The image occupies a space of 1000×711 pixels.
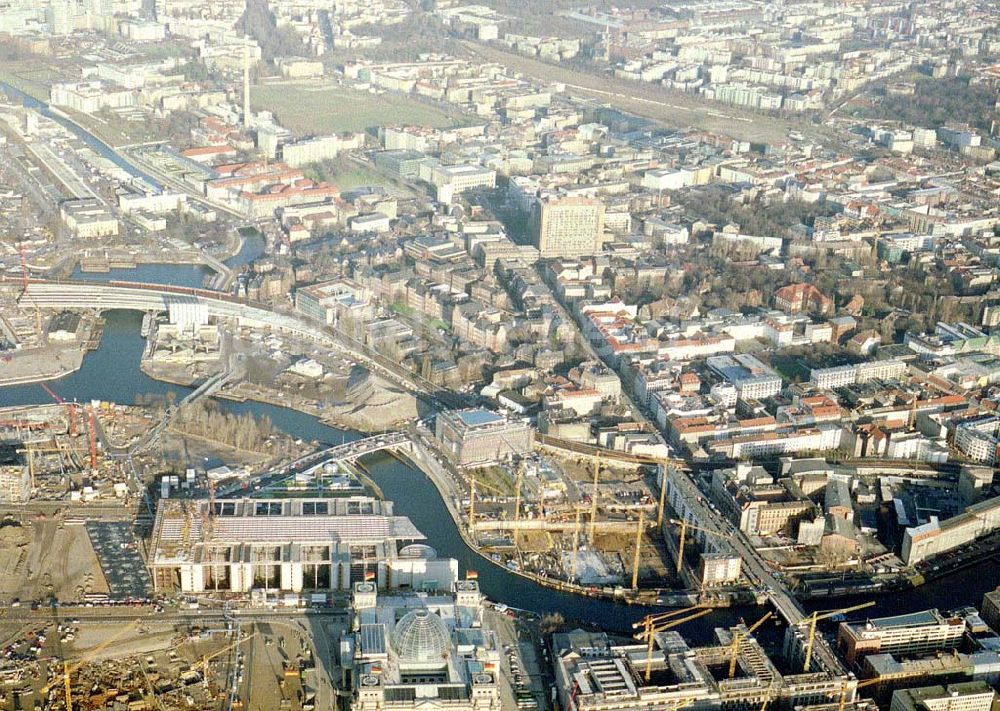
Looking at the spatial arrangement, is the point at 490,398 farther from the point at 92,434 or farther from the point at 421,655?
the point at 421,655

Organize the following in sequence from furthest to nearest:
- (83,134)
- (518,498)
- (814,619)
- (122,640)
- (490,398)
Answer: (83,134)
(490,398)
(518,498)
(122,640)
(814,619)

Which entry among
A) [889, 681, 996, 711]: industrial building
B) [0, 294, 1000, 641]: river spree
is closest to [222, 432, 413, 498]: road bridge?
[0, 294, 1000, 641]: river spree

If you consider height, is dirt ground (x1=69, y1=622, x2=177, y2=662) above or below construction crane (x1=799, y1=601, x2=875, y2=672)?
below

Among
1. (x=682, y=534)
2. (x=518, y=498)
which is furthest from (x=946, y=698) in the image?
(x=518, y=498)

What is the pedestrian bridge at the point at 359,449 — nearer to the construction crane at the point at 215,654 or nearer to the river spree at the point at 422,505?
the river spree at the point at 422,505

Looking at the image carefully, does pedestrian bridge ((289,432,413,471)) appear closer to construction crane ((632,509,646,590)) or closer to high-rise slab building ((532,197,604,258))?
construction crane ((632,509,646,590))

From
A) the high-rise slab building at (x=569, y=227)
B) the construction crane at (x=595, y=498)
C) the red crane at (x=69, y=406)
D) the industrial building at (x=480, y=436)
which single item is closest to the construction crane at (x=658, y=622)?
the construction crane at (x=595, y=498)
